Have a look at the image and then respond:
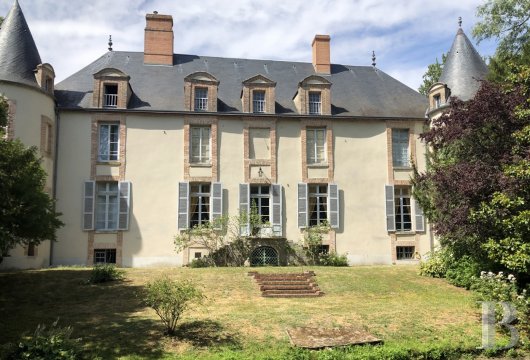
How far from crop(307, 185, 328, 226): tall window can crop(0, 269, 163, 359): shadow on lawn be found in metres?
8.40

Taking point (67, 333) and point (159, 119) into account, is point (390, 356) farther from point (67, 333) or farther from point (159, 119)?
point (159, 119)

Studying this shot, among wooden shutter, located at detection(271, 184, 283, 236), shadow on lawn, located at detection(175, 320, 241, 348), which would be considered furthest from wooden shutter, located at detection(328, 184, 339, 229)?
shadow on lawn, located at detection(175, 320, 241, 348)

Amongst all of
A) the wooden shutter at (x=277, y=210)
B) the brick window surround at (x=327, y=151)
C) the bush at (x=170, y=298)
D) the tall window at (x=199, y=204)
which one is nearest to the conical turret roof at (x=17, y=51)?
the tall window at (x=199, y=204)

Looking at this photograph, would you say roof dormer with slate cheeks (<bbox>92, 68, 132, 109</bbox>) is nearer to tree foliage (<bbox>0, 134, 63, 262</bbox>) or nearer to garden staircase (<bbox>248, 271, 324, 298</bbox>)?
tree foliage (<bbox>0, 134, 63, 262</bbox>)

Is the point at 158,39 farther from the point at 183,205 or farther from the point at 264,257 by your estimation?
the point at 264,257

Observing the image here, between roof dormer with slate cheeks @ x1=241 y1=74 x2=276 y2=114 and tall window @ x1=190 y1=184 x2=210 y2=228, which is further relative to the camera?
roof dormer with slate cheeks @ x1=241 y1=74 x2=276 y2=114

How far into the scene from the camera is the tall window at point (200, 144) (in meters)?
19.3

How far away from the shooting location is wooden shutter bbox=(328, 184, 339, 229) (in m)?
19.5

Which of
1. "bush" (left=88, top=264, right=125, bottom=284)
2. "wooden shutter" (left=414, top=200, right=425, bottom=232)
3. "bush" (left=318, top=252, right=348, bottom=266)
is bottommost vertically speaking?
"bush" (left=88, top=264, right=125, bottom=284)

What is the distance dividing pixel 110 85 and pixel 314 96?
830 cm

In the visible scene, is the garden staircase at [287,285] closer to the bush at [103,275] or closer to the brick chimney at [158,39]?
the bush at [103,275]

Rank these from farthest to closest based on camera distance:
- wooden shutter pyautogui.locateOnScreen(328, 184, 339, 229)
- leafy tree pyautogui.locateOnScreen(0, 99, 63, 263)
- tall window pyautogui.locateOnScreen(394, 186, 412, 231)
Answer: tall window pyautogui.locateOnScreen(394, 186, 412, 231)
wooden shutter pyautogui.locateOnScreen(328, 184, 339, 229)
leafy tree pyautogui.locateOnScreen(0, 99, 63, 263)

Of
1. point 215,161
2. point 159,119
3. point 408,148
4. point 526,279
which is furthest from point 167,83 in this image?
point 526,279

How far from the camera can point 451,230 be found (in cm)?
1280
